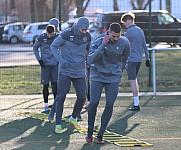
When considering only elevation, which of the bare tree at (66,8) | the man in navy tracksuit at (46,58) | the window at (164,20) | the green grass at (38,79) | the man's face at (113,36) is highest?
the bare tree at (66,8)

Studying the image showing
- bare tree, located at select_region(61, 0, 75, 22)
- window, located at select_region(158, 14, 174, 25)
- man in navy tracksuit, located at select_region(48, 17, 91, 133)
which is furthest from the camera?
window, located at select_region(158, 14, 174, 25)

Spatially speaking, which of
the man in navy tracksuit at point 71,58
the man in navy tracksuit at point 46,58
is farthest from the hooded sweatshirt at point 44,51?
the man in navy tracksuit at point 71,58

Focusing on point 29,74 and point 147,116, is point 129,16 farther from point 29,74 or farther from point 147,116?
point 29,74

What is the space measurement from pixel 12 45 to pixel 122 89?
3.31 meters

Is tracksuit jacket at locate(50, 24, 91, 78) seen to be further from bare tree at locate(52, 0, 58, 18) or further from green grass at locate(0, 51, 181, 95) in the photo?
bare tree at locate(52, 0, 58, 18)

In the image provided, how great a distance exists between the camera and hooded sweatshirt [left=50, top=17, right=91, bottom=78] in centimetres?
845

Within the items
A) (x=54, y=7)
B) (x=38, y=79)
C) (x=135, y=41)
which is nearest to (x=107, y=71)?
(x=135, y=41)

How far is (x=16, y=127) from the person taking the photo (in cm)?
926

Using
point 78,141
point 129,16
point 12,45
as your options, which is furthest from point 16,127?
point 12,45

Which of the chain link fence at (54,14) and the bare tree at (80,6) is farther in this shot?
the bare tree at (80,6)

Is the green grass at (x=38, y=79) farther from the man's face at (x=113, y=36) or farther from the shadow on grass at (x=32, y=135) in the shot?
the man's face at (x=113, y=36)

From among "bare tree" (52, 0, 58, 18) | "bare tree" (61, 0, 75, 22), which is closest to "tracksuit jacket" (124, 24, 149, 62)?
"bare tree" (61, 0, 75, 22)

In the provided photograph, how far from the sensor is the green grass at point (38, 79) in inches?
554

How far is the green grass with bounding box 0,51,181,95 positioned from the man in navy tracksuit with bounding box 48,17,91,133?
506 cm
